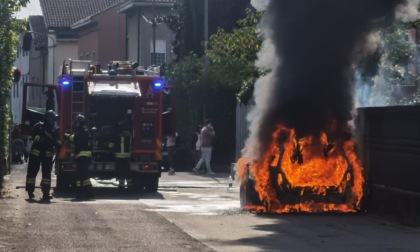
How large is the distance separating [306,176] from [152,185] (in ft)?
24.8

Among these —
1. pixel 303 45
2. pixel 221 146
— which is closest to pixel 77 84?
pixel 303 45

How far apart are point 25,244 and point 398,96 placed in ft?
56.8

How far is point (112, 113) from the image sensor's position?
79.2 ft

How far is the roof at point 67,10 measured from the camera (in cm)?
7706

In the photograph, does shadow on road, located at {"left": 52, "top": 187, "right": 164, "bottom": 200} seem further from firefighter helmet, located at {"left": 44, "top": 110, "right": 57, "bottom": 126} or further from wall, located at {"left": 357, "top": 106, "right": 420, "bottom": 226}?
wall, located at {"left": 357, "top": 106, "right": 420, "bottom": 226}

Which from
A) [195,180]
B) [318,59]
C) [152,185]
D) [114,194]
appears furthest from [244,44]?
[318,59]

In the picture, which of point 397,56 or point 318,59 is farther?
point 397,56

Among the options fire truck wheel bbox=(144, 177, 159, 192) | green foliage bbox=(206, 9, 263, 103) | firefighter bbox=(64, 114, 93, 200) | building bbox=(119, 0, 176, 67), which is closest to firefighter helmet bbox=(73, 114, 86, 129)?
firefighter bbox=(64, 114, 93, 200)

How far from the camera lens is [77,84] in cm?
2355

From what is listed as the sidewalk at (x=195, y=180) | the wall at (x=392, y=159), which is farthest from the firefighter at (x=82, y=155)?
the wall at (x=392, y=159)

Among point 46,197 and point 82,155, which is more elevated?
point 82,155

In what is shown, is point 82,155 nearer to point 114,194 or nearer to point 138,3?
point 114,194

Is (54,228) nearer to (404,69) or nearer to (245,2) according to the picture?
(404,69)

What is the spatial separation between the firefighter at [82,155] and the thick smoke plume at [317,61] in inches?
193
